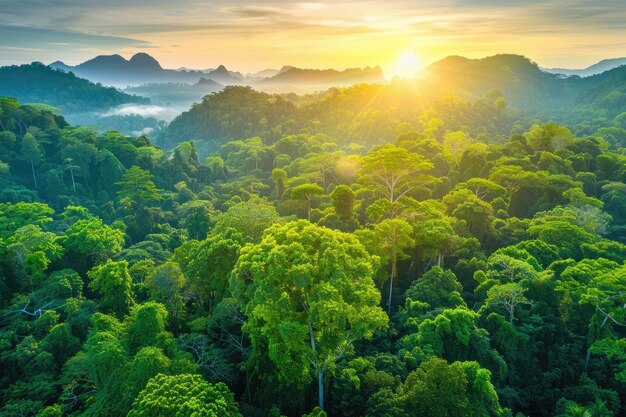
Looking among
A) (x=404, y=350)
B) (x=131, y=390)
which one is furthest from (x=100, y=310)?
(x=404, y=350)

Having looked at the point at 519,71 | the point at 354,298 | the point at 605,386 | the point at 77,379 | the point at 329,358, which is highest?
the point at 519,71

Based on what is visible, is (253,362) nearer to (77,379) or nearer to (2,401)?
(77,379)

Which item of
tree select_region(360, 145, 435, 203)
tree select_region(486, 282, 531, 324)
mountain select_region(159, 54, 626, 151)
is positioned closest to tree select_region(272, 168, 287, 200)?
tree select_region(360, 145, 435, 203)

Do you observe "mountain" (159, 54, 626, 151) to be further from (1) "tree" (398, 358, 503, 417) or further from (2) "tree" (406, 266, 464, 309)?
(1) "tree" (398, 358, 503, 417)

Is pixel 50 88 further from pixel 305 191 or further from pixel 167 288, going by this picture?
pixel 167 288

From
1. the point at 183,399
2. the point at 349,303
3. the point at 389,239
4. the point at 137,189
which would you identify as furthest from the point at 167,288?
the point at 137,189
